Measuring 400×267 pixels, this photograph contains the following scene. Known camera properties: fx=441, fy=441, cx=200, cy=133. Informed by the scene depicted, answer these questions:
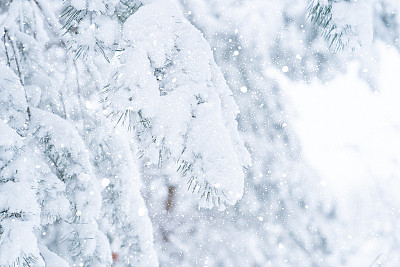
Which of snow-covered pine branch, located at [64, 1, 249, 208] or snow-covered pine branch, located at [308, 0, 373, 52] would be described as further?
snow-covered pine branch, located at [308, 0, 373, 52]

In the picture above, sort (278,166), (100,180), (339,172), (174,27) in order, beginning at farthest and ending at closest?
(339,172), (278,166), (100,180), (174,27)

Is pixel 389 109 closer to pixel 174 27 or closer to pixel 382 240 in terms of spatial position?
pixel 382 240

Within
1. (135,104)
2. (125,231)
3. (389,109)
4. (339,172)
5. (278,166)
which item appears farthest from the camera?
(339,172)

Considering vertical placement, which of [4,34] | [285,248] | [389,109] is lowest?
[285,248]

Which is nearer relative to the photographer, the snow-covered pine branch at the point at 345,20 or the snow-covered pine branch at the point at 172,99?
the snow-covered pine branch at the point at 172,99

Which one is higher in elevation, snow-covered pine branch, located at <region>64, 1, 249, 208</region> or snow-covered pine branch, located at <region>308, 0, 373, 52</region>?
snow-covered pine branch, located at <region>308, 0, 373, 52</region>

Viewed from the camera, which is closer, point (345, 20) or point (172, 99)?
point (172, 99)

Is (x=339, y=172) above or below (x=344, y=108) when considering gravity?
below

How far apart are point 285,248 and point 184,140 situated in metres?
5.22

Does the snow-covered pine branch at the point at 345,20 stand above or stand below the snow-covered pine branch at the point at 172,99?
above

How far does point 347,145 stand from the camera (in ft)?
16.7

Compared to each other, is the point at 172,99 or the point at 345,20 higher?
the point at 345,20

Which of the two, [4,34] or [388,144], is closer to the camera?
[4,34]

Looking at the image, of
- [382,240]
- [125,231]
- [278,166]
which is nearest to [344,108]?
[278,166]
